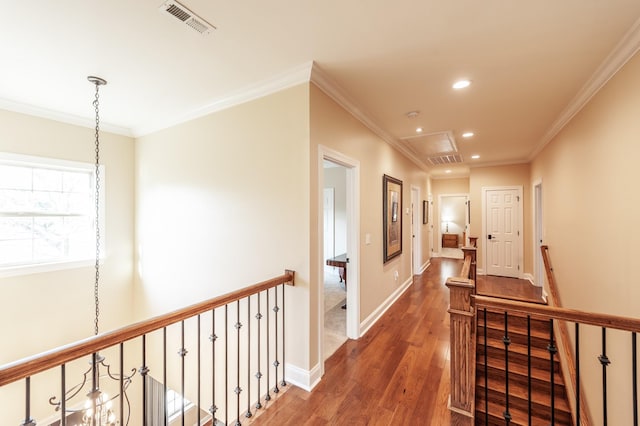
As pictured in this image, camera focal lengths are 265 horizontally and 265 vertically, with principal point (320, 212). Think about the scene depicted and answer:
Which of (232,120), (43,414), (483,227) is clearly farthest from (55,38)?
(483,227)

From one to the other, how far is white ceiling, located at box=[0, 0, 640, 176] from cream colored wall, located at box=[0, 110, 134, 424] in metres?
0.32

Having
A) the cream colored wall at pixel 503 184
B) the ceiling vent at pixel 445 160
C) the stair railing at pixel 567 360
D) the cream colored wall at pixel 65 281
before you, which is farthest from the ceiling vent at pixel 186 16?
the cream colored wall at pixel 503 184

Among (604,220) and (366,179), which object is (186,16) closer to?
(366,179)

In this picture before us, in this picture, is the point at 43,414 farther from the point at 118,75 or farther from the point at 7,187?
the point at 118,75

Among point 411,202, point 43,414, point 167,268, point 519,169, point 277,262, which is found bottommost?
point 43,414

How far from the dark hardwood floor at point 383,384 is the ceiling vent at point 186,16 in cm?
287

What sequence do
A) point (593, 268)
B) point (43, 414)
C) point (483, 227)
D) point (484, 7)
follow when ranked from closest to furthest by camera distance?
point (484, 7) < point (593, 268) < point (43, 414) < point (483, 227)

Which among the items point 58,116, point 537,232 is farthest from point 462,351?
point 58,116

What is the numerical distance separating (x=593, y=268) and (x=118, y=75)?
16.1ft

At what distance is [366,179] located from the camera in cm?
345

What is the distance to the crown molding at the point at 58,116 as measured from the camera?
9.80ft

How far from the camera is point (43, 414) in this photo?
3186mm

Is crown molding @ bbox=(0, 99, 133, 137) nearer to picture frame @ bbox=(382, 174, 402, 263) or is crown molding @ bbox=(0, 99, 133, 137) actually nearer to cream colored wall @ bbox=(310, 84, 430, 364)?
cream colored wall @ bbox=(310, 84, 430, 364)

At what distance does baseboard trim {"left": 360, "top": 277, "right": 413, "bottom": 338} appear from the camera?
11.1ft
